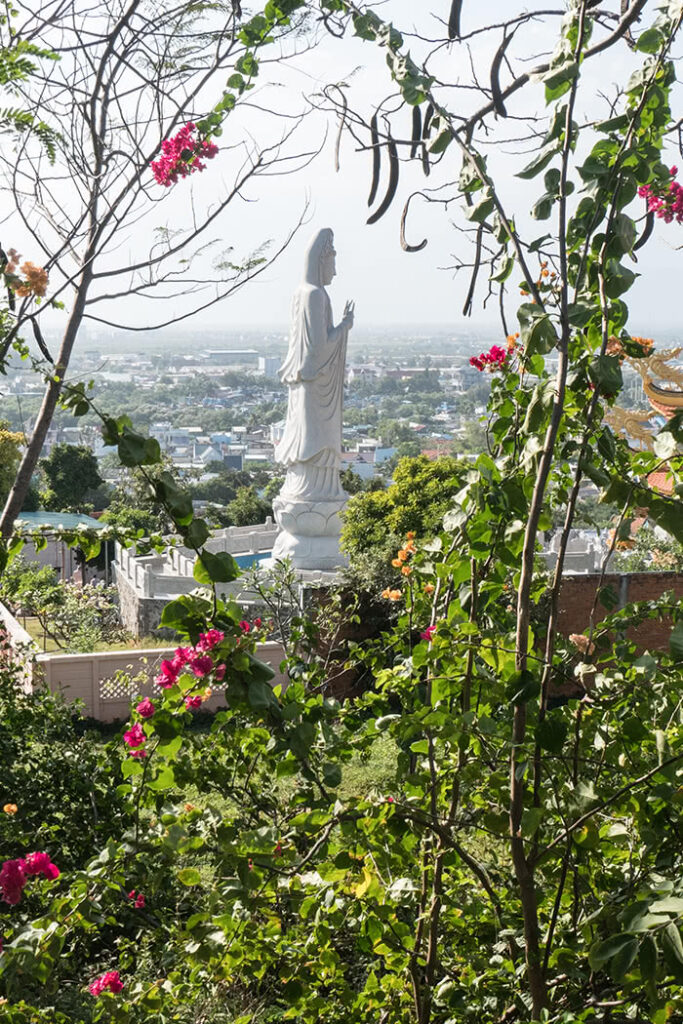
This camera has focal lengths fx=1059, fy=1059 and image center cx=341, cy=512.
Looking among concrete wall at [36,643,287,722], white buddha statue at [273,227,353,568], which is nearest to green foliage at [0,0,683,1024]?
concrete wall at [36,643,287,722]

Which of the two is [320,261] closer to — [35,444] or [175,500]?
[35,444]

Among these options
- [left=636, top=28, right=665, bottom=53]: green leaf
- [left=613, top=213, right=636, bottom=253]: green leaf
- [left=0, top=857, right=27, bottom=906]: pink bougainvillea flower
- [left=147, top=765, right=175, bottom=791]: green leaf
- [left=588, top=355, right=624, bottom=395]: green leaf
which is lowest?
[left=0, top=857, right=27, bottom=906]: pink bougainvillea flower

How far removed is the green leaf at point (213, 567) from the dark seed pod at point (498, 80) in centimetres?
164

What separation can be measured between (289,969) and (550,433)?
1.25 m

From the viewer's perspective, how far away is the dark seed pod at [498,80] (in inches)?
101

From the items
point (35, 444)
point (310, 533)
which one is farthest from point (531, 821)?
point (310, 533)

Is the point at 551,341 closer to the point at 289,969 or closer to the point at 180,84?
the point at 289,969

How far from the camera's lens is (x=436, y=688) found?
5.50 feet

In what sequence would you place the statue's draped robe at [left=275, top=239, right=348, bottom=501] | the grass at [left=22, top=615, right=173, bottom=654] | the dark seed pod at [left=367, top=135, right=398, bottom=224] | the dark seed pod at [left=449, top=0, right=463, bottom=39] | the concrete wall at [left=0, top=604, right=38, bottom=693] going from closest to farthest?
the dark seed pod at [left=449, top=0, right=463, bottom=39] < the dark seed pod at [left=367, top=135, right=398, bottom=224] < the concrete wall at [left=0, top=604, right=38, bottom=693] < the grass at [left=22, top=615, right=173, bottom=654] < the statue's draped robe at [left=275, top=239, right=348, bottom=501]

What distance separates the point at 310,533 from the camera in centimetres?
1371

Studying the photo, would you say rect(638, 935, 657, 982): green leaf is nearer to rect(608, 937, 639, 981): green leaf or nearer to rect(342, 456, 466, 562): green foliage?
rect(608, 937, 639, 981): green leaf

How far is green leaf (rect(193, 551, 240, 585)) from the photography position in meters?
1.37

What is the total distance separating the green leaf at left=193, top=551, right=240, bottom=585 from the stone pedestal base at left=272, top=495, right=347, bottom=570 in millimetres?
11786

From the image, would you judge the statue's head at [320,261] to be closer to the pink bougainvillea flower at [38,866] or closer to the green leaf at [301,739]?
the pink bougainvillea flower at [38,866]
